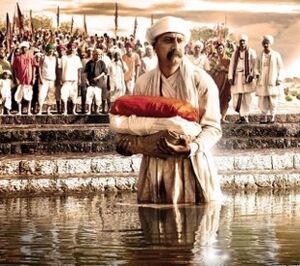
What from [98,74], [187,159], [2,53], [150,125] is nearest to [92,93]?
[98,74]

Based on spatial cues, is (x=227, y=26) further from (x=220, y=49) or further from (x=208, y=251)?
(x=208, y=251)

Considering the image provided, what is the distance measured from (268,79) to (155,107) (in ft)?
48.8

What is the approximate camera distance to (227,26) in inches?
1134

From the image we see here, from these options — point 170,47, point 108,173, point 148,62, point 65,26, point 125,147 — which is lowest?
point 108,173

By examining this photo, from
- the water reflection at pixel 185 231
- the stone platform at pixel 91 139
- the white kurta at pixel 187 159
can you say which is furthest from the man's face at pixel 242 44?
the white kurta at pixel 187 159

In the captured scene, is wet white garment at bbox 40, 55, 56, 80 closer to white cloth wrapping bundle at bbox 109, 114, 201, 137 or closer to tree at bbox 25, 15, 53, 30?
tree at bbox 25, 15, 53, 30

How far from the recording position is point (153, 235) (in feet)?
20.9

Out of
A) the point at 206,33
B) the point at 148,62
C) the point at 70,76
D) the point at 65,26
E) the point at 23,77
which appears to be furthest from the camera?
the point at 206,33

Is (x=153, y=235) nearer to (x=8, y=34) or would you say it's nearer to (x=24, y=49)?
(x=24, y=49)

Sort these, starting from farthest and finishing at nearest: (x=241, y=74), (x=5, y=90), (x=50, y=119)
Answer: (x=5, y=90), (x=241, y=74), (x=50, y=119)

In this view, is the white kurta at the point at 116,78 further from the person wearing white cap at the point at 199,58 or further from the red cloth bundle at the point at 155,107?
the red cloth bundle at the point at 155,107

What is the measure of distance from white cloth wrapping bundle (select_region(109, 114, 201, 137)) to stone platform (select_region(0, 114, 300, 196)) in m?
4.24

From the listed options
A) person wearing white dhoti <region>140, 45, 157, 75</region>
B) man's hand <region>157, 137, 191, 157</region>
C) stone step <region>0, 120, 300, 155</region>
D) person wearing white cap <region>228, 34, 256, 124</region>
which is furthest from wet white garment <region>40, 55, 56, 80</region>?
man's hand <region>157, 137, 191, 157</region>

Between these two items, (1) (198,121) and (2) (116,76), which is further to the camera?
(2) (116,76)
